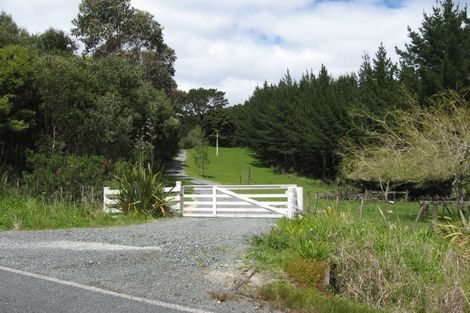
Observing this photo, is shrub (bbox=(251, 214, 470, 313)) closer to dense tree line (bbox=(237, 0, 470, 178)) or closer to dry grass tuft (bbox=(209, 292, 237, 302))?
dry grass tuft (bbox=(209, 292, 237, 302))

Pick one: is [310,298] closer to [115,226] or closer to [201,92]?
[115,226]

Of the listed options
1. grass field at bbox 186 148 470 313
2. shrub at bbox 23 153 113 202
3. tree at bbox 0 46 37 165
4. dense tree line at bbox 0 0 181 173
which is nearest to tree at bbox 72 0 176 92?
dense tree line at bbox 0 0 181 173

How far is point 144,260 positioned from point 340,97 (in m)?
47.2

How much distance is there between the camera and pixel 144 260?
29.0 feet

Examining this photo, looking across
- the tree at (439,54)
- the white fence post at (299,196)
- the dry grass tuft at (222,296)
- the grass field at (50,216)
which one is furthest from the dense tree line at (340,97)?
the dry grass tuft at (222,296)

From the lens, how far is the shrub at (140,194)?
687 inches

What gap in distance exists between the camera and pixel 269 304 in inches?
255

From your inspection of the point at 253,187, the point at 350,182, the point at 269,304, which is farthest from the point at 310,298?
the point at 350,182

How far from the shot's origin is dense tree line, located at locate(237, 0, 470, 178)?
125ft

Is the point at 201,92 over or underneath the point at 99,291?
over

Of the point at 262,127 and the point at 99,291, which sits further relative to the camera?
the point at 262,127

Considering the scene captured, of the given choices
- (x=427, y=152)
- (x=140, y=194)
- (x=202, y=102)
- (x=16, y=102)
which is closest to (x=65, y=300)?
(x=140, y=194)

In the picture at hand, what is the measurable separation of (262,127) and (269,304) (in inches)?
2855

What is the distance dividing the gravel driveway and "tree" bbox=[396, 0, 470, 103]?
2938cm
